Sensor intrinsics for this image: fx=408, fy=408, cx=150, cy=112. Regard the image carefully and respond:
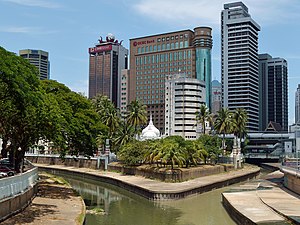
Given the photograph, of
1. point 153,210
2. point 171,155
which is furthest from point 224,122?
point 153,210

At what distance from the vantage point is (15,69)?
25391 mm

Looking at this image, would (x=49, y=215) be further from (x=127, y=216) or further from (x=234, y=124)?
(x=234, y=124)

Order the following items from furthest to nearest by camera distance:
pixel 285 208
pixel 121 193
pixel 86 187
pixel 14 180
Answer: pixel 86 187 < pixel 121 193 < pixel 285 208 < pixel 14 180

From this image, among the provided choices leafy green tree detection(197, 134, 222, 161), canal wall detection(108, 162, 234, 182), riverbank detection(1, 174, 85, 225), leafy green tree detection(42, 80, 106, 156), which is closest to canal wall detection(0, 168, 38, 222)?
riverbank detection(1, 174, 85, 225)

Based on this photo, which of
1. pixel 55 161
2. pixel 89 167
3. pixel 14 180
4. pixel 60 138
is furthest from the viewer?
pixel 55 161

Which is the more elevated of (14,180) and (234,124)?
(234,124)

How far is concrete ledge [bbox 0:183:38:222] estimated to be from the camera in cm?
2425

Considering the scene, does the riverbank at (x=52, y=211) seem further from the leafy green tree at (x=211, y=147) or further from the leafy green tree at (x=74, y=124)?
the leafy green tree at (x=211, y=147)

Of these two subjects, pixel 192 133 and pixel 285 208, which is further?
pixel 192 133

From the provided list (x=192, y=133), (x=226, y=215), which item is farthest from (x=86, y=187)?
(x=192, y=133)

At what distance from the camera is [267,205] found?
36781 millimetres

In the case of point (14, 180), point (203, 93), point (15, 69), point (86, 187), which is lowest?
point (86, 187)

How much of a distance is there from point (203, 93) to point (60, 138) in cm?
14442

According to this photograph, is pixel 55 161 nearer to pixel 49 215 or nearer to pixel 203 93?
pixel 49 215
